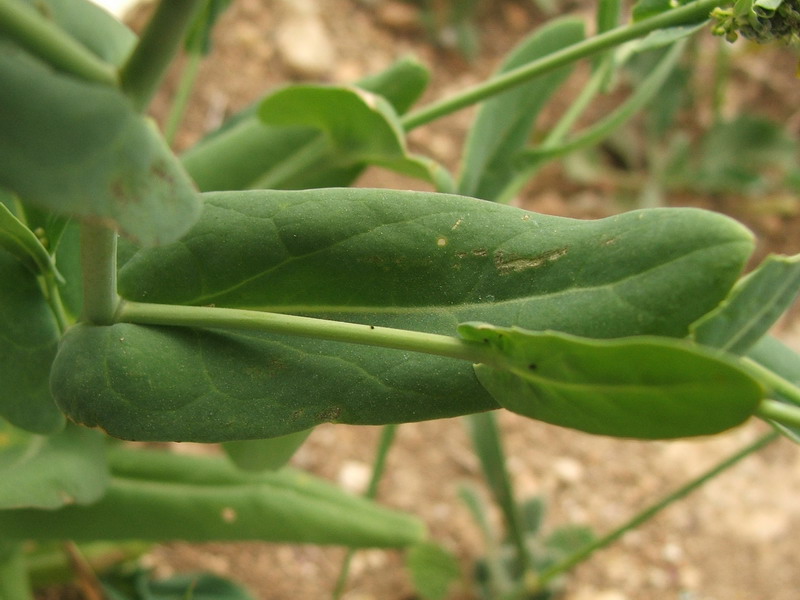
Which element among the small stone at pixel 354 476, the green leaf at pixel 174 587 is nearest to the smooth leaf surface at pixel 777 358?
the green leaf at pixel 174 587

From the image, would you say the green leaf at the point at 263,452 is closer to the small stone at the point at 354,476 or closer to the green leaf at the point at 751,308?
the green leaf at the point at 751,308

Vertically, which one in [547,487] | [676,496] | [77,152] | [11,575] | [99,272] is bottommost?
[547,487]

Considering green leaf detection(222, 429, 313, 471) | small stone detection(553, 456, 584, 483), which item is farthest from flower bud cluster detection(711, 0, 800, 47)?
small stone detection(553, 456, 584, 483)

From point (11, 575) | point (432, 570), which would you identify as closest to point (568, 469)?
point (432, 570)

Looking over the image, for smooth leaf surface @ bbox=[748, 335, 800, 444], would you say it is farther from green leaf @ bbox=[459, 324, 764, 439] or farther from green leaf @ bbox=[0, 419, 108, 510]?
green leaf @ bbox=[0, 419, 108, 510]

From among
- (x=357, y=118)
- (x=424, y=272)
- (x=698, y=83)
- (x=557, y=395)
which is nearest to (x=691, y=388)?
(x=557, y=395)

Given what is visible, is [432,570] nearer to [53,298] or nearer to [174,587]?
[174,587]
